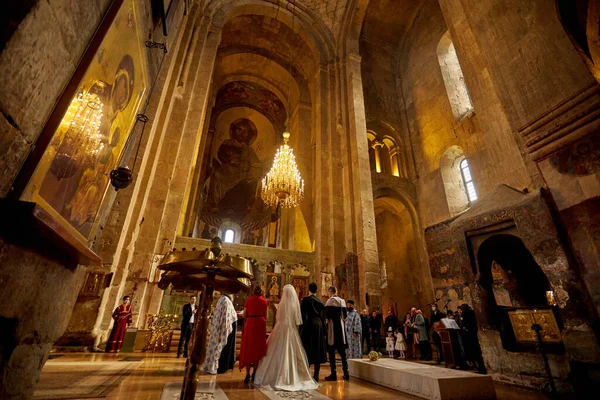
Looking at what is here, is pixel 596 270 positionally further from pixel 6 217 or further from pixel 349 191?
pixel 349 191

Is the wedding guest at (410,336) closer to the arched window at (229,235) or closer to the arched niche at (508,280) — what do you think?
the arched niche at (508,280)

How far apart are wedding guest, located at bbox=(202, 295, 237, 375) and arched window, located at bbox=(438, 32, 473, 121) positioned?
12261mm

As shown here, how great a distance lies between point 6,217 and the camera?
3.50 feet

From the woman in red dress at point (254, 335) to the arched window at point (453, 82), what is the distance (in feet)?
39.4

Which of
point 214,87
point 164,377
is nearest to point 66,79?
point 164,377

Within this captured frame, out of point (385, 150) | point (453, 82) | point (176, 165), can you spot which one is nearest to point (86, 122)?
point (176, 165)

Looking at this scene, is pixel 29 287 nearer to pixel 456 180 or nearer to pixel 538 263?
pixel 538 263

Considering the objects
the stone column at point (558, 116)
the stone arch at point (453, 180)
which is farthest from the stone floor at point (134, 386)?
the stone arch at point (453, 180)

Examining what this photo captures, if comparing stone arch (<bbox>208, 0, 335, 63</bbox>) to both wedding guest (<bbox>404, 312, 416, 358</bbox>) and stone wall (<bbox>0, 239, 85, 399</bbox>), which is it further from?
stone wall (<bbox>0, 239, 85, 399</bbox>)

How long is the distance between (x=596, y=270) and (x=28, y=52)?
476 cm

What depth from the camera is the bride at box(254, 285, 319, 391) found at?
10.9ft

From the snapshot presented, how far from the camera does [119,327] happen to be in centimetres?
568

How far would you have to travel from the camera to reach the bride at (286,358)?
10.9 ft

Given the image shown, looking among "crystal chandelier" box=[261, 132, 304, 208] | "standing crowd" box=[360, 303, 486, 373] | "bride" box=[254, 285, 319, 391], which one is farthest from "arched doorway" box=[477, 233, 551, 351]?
"crystal chandelier" box=[261, 132, 304, 208]
